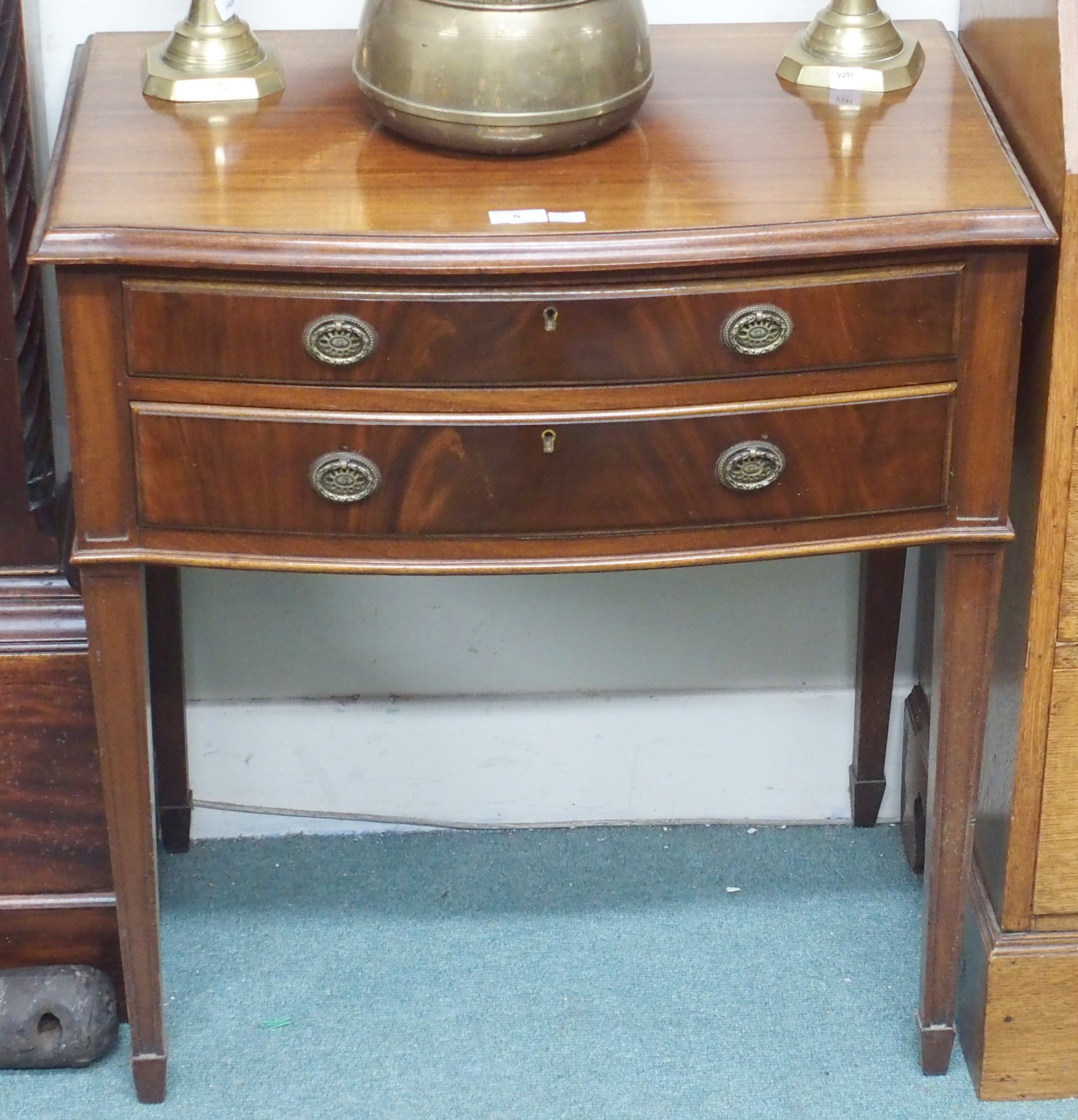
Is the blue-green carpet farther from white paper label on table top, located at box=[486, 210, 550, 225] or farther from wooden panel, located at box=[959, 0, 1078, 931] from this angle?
white paper label on table top, located at box=[486, 210, 550, 225]

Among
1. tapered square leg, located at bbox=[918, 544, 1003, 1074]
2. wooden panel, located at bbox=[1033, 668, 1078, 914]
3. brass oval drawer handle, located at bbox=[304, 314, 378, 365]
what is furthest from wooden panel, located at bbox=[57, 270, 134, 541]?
wooden panel, located at bbox=[1033, 668, 1078, 914]

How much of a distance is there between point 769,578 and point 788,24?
0.59m

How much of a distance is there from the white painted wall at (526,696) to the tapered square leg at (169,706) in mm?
44

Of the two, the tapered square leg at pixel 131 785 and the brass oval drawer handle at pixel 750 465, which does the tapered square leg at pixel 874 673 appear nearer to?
the brass oval drawer handle at pixel 750 465

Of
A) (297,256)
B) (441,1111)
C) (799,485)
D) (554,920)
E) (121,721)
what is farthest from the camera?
(554,920)

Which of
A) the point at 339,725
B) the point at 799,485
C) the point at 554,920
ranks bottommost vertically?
the point at 554,920

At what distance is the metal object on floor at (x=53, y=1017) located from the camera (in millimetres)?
1567

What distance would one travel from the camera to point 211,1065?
63.2 inches

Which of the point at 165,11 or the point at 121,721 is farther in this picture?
the point at 165,11

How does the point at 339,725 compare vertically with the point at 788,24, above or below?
below

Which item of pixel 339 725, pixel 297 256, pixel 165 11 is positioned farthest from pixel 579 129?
pixel 339 725

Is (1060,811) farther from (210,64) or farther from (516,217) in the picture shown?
(210,64)

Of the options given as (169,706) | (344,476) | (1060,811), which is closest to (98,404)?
(344,476)

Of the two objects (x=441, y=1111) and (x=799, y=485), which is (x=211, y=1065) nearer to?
(x=441, y=1111)
